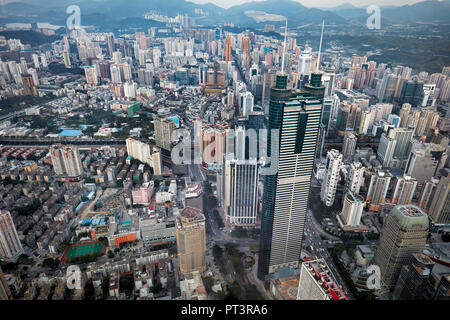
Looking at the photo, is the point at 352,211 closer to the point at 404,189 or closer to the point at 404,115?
the point at 404,189

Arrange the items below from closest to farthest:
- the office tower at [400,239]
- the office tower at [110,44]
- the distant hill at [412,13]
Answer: the office tower at [400,239] → the distant hill at [412,13] → the office tower at [110,44]

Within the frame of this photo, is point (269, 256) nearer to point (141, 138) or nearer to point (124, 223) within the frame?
point (124, 223)

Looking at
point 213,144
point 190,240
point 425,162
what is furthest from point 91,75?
point 425,162

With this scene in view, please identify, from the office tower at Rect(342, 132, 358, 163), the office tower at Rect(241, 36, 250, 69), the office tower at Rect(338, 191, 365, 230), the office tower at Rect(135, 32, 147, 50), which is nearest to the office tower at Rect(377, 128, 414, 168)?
the office tower at Rect(342, 132, 358, 163)

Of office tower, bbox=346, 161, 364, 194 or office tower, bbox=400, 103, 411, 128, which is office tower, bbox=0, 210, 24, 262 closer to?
office tower, bbox=346, 161, 364, 194

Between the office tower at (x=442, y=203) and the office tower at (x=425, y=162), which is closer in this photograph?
the office tower at (x=442, y=203)

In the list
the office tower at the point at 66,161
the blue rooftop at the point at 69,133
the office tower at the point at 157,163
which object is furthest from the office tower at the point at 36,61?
the office tower at the point at 157,163

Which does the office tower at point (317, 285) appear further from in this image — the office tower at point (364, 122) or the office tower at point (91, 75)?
the office tower at point (91, 75)
